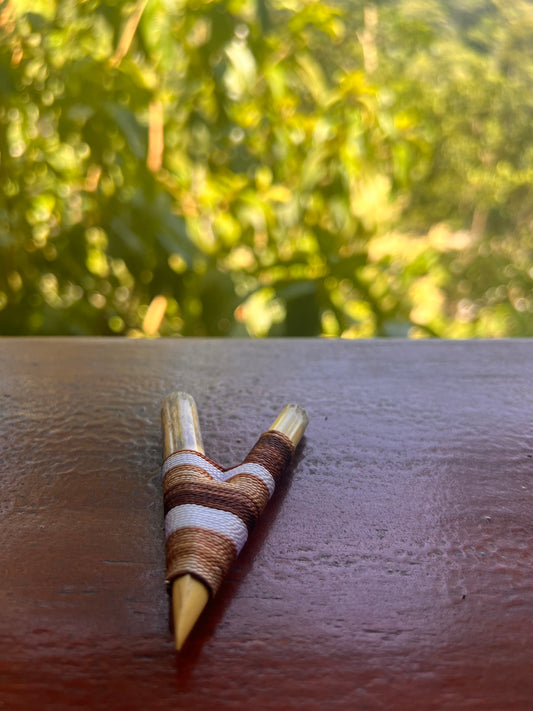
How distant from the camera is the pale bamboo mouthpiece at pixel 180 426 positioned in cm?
33

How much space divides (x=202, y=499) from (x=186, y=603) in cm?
7

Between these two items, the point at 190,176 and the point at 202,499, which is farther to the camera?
the point at 190,176

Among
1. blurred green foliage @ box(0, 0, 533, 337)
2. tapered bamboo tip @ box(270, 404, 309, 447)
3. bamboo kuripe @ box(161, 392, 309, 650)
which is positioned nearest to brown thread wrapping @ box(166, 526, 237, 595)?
bamboo kuripe @ box(161, 392, 309, 650)

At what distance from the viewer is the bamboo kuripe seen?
22 cm

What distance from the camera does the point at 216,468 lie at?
0.32m

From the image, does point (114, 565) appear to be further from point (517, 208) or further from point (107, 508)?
point (517, 208)

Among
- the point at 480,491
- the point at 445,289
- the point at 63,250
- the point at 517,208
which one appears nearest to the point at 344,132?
the point at 63,250

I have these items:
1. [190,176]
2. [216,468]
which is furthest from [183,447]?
[190,176]

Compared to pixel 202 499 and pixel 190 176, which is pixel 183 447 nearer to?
pixel 202 499

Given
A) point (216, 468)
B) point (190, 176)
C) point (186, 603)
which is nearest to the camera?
point (186, 603)

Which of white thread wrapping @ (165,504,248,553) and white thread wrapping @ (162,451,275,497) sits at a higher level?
white thread wrapping @ (165,504,248,553)

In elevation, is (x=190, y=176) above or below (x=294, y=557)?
below

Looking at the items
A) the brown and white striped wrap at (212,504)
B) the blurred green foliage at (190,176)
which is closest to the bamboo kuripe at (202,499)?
the brown and white striped wrap at (212,504)

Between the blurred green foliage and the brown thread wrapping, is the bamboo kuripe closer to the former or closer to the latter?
the brown thread wrapping
